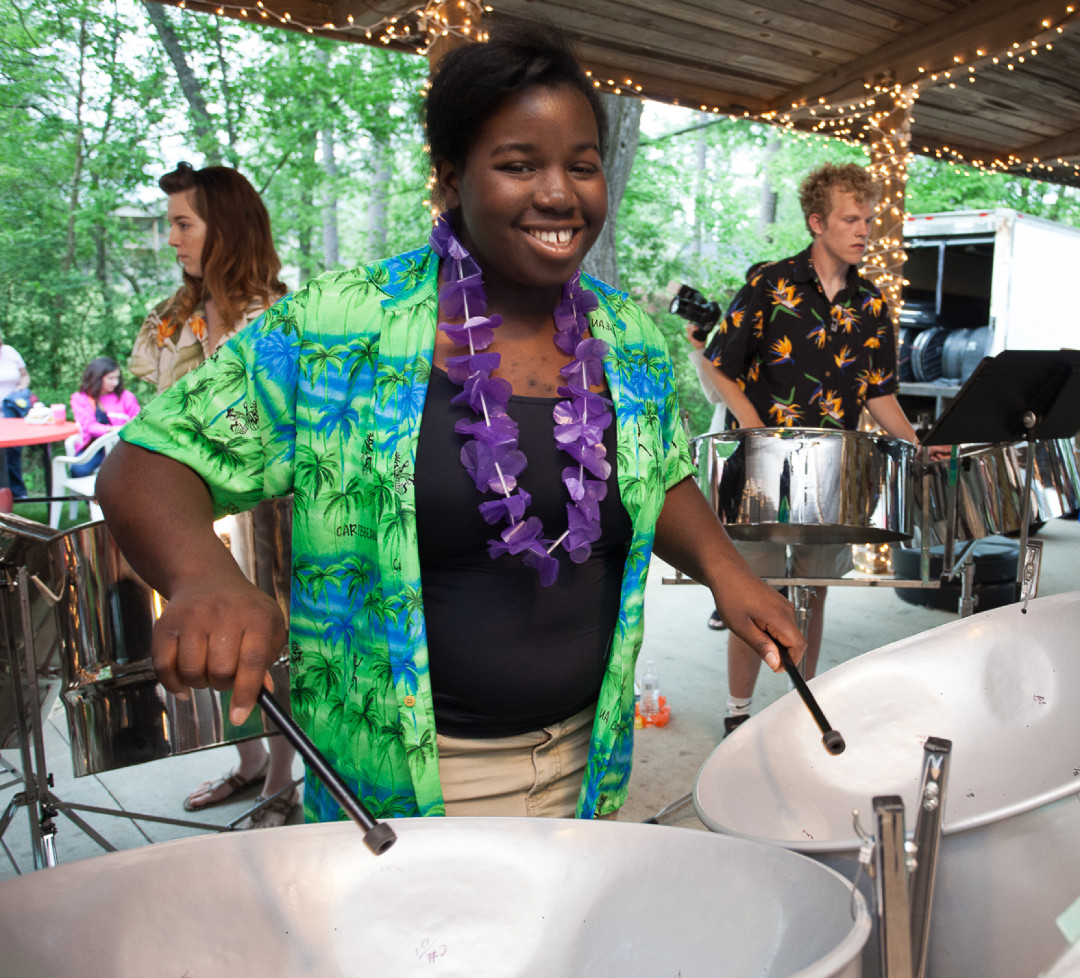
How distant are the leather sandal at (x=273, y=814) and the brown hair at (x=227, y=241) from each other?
3.18 feet

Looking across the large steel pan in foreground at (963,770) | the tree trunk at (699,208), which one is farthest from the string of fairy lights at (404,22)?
the tree trunk at (699,208)

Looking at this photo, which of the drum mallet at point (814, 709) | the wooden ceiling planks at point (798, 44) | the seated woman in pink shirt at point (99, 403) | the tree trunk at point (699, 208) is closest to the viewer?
the drum mallet at point (814, 709)

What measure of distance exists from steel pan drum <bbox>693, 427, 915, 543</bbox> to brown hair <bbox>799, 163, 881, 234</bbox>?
746mm

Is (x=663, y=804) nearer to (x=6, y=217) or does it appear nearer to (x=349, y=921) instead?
(x=349, y=921)

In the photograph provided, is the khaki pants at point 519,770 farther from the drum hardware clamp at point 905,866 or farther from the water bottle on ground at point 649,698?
the water bottle on ground at point 649,698

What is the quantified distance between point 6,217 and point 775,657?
Answer: 26.4ft

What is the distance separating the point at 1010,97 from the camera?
15.0 feet

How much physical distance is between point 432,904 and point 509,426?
38cm

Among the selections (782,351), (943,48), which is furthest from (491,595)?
(943,48)

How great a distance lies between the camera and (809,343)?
2.37 meters

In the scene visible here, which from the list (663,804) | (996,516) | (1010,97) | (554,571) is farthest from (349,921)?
(1010,97)

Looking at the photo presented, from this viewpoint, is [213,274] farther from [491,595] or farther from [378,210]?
[378,210]

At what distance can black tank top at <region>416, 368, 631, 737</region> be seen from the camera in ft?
2.79

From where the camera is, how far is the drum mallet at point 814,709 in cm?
76
